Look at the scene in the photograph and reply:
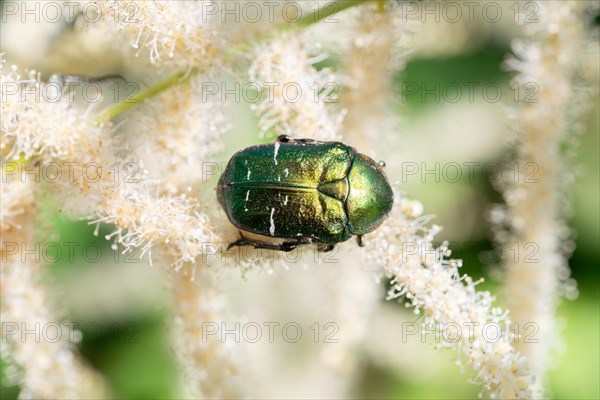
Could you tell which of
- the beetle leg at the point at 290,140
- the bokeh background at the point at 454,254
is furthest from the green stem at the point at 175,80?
the bokeh background at the point at 454,254

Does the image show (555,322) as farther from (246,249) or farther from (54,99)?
(54,99)

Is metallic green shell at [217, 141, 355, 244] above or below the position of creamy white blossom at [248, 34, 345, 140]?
below

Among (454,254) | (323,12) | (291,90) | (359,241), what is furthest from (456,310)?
(454,254)

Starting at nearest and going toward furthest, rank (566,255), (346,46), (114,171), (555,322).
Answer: (114,171)
(346,46)
(555,322)
(566,255)

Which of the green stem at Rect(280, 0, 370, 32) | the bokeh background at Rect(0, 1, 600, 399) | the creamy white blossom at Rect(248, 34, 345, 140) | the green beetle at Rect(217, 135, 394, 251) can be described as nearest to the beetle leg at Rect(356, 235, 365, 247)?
the green beetle at Rect(217, 135, 394, 251)

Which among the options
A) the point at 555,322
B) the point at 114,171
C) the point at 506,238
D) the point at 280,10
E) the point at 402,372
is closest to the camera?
the point at 114,171

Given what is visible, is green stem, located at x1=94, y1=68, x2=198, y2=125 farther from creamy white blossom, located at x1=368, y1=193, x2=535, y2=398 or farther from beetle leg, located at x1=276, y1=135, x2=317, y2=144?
creamy white blossom, located at x1=368, y1=193, x2=535, y2=398

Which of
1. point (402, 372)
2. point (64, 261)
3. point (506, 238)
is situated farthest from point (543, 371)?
point (64, 261)

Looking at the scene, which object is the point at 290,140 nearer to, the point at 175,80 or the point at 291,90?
the point at 291,90
